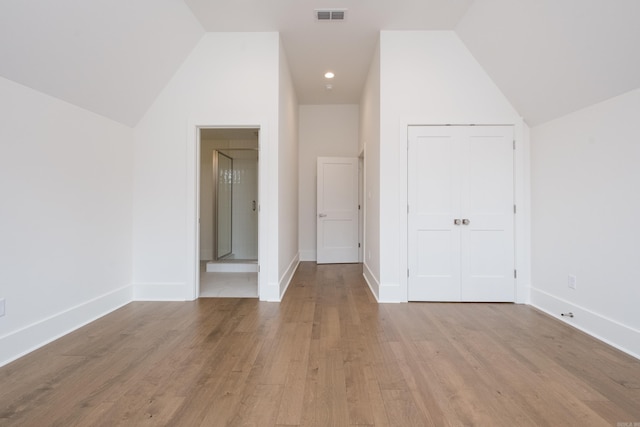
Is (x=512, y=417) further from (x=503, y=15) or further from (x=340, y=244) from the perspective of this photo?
(x=340, y=244)

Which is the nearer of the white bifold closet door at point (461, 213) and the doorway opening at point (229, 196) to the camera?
the white bifold closet door at point (461, 213)

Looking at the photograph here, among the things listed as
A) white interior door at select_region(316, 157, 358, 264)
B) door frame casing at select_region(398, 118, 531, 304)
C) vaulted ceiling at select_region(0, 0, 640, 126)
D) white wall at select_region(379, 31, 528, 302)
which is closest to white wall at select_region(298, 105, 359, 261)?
white interior door at select_region(316, 157, 358, 264)

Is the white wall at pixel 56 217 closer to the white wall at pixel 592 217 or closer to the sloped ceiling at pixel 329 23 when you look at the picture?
the sloped ceiling at pixel 329 23

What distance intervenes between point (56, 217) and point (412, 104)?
358 centimetres

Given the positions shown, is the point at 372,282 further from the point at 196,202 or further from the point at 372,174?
the point at 196,202

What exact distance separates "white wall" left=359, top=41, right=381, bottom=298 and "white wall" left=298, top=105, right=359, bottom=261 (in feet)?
3.95

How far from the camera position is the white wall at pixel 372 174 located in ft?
11.6

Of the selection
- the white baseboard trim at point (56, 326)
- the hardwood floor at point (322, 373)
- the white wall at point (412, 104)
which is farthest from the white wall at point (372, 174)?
the white baseboard trim at point (56, 326)

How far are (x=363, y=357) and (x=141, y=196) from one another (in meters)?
2.92

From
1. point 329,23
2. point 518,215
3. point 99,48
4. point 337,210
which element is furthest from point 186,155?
point 518,215

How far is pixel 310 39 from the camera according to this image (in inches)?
140

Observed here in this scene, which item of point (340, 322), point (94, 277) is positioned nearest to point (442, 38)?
point (340, 322)

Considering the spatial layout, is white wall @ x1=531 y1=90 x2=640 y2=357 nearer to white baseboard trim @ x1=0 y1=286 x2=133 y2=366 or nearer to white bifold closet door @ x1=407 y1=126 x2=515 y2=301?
white bifold closet door @ x1=407 y1=126 x2=515 y2=301

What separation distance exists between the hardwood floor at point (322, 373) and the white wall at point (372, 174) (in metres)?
0.95
